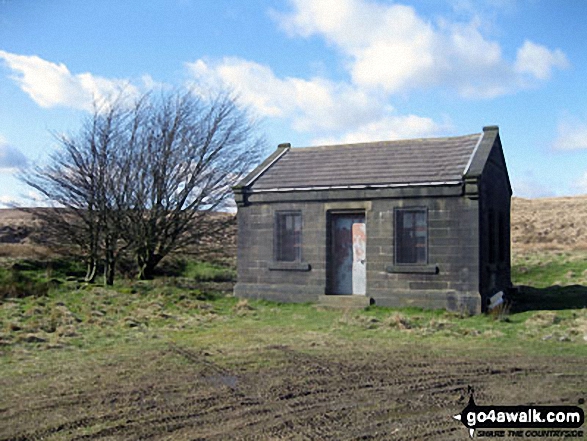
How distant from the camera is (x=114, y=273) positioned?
22.0 meters

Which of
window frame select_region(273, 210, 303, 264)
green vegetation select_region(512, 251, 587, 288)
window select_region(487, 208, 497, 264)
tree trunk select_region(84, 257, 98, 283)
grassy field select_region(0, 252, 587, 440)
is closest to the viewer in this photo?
grassy field select_region(0, 252, 587, 440)

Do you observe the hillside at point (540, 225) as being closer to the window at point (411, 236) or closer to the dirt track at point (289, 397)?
the window at point (411, 236)

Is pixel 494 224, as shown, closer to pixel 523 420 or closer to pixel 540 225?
pixel 523 420

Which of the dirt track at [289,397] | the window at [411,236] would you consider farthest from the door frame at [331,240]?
the dirt track at [289,397]

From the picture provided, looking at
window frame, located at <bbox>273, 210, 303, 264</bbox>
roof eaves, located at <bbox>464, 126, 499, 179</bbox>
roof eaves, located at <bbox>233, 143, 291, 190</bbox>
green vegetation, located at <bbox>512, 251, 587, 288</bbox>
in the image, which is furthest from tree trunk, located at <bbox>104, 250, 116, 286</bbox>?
green vegetation, located at <bbox>512, 251, 587, 288</bbox>

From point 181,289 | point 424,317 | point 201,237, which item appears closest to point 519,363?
point 424,317

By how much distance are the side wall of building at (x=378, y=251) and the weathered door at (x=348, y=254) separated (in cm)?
31

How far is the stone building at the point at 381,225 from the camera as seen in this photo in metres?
15.1

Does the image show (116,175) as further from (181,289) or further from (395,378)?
(395,378)

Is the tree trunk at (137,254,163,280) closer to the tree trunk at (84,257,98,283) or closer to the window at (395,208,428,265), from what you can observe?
the tree trunk at (84,257,98,283)

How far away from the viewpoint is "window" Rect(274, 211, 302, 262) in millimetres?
17188

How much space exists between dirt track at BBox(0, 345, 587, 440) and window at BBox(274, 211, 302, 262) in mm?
7728

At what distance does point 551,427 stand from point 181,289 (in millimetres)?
14471

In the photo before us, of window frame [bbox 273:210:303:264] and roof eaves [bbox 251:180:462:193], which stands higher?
roof eaves [bbox 251:180:462:193]
